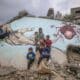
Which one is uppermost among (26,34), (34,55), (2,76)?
(26,34)

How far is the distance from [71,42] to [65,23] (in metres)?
1.04

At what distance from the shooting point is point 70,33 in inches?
645

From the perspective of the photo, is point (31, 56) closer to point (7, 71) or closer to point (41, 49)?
point (41, 49)

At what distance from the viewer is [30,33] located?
16.1 m

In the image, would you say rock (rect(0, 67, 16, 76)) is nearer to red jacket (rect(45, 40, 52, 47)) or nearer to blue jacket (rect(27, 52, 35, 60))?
blue jacket (rect(27, 52, 35, 60))

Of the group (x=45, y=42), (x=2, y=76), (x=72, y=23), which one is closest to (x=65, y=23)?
(x=72, y=23)

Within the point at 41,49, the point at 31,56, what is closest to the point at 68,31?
the point at 41,49

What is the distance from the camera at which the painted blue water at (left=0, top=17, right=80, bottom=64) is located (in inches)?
628

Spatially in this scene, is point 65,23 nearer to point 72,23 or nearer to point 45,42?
point 72,23

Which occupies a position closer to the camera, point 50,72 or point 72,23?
point 50,72

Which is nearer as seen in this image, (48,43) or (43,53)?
(43,53)

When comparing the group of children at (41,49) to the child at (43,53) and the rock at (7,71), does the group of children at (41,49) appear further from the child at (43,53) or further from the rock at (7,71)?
the rock at (7,71)

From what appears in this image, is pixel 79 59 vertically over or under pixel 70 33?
under

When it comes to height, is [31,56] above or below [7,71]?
above
